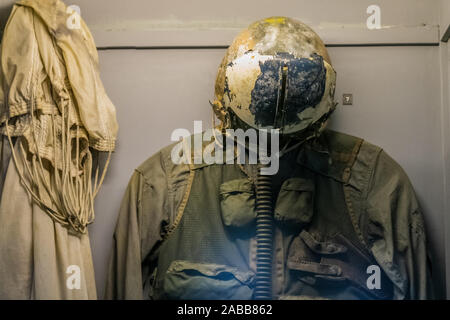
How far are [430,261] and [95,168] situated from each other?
3.73 ft

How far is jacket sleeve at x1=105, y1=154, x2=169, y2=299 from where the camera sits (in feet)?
7.66

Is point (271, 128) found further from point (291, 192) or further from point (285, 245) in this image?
point (285, 245)

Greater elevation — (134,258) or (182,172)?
(182,172)

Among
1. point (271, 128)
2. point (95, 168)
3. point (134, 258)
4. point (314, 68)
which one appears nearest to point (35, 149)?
point (95, 168)

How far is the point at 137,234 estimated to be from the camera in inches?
92.9

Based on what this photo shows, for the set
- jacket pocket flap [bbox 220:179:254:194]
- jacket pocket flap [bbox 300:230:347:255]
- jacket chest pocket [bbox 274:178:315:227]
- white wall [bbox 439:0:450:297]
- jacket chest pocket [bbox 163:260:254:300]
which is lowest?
jacket chest pocket [bbox 163:260:254:300]

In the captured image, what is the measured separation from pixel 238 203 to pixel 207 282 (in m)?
0.26

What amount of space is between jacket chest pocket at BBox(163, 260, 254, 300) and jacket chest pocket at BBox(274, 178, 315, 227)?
0.21 meters

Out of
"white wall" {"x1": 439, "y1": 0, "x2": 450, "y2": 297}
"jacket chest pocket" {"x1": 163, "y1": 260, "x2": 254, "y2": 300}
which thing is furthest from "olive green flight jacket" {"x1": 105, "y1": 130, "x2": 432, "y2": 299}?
"white wall" {"x1": 439, "y1": 0, "x2": 450, "y2": 297}

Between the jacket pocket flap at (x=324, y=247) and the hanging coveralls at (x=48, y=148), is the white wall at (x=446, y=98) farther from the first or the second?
the hanging coveralls at (x=48, y=148)

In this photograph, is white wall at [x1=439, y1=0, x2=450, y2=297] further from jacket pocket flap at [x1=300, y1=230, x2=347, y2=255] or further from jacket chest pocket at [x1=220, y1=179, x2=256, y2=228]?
jacket chest pocket at [x1=220, y1=179, x2=256, y2=228]

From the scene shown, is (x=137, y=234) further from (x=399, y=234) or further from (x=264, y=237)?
(x=399, y=234)
